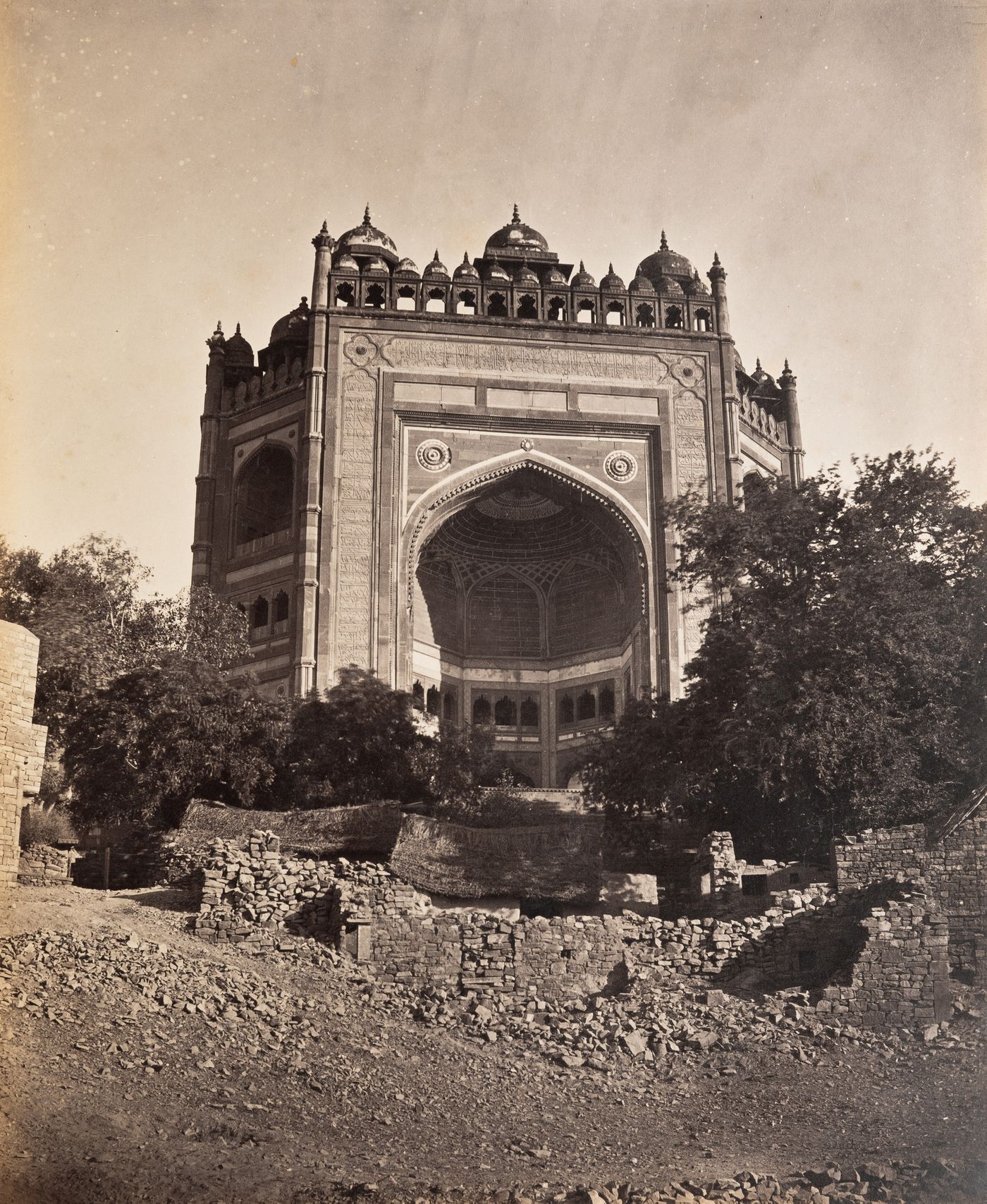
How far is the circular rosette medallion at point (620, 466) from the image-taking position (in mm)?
34781

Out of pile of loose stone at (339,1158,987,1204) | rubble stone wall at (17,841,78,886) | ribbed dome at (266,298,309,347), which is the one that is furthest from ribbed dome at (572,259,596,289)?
pile of loose stone at (339,1158,987,1204)

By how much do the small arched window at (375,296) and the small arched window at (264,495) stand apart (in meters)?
4.22

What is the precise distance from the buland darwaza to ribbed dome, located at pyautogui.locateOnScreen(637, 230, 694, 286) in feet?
7.09

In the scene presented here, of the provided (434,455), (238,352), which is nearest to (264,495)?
(238,352)

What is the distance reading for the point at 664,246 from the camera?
41594 mm

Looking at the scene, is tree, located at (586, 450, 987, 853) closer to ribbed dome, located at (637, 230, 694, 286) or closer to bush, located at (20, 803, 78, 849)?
bush, located at (20, 803, 78, 849)

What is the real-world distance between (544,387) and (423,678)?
7549 millimetres

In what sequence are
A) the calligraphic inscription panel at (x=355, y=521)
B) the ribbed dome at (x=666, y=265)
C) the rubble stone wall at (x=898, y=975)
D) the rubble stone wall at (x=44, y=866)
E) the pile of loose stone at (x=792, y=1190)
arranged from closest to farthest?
the pile of loose stone at (x=792, y=1190) < the rubble stone wall at (x=898, y=975) < the rubble stone wall at (x=44, y=866) < the calligraphic inscription panel at (x=355, y=521) < the ribbed dome at (x=666, y=265)

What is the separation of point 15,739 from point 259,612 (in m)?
19.8

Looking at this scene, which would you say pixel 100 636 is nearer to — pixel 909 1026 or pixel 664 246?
pixel 909 1026

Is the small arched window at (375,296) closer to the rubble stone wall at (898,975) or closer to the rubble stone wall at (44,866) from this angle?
the rubble stone wall at (44,866)

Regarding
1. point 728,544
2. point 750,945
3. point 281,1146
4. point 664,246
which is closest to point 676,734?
point 728,544

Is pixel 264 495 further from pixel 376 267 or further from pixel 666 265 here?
pixel 666 265

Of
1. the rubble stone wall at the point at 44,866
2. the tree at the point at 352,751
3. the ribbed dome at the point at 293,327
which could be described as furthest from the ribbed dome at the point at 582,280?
the rubble stone wall at the point at 44,866
